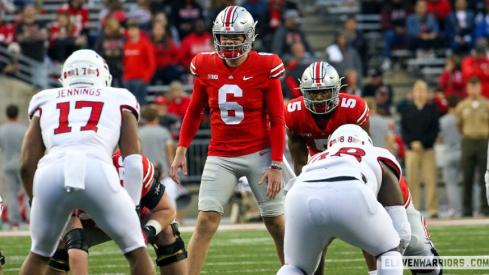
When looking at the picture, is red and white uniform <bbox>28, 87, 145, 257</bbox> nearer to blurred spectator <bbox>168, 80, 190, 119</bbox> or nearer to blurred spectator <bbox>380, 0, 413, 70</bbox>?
blurred spectator <bbox>168, 80, 190, 119</bbox>

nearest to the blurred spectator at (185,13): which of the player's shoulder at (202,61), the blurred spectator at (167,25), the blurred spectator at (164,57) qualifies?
the blurred spectator at (167,25)

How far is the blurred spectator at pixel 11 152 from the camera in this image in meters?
13.4

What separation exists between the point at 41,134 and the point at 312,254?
1.67 metres

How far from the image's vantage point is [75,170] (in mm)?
4777

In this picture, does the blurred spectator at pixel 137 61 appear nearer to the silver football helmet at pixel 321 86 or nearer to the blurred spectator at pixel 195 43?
the blurred spectator at pixel 195 43

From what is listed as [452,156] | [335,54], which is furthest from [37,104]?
[335,54]

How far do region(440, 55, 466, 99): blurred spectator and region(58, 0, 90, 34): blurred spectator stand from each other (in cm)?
629

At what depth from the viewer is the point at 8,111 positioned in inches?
531

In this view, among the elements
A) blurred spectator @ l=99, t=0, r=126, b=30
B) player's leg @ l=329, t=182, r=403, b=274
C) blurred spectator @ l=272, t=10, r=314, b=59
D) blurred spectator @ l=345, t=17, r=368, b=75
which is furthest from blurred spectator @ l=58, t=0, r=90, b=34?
player's leg @ l=329, t=182, r=403, b=274

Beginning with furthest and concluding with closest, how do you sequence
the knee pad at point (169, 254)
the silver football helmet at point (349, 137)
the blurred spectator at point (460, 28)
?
1. the blurred spectator at point (460, 28)
2. the knee pad at point (169, 254)
3. the silver football helmet at point (349, 137)

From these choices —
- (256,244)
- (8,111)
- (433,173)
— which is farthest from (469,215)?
(8,111)

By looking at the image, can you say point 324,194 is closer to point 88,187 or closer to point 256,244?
point 88,187

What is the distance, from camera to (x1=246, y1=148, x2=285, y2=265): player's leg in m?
6.48

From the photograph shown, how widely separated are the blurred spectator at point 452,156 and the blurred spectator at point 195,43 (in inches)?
163
